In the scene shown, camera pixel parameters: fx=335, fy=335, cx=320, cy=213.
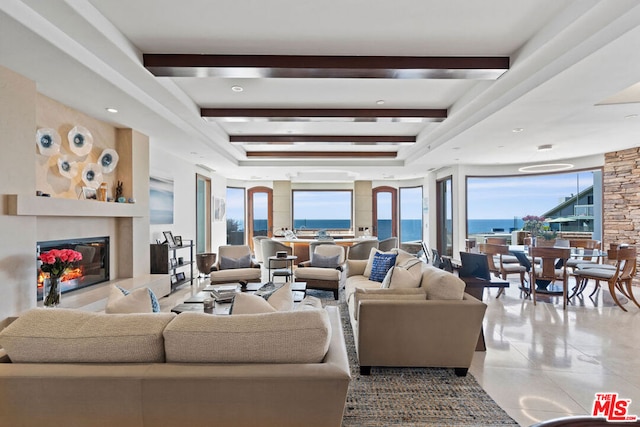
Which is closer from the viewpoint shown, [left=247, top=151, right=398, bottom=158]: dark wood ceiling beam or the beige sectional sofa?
the beige sectional sofa

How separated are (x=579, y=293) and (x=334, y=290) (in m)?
3.93

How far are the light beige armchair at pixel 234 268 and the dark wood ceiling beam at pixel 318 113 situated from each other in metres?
2.34

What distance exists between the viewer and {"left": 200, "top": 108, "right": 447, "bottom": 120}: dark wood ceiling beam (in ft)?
15.1

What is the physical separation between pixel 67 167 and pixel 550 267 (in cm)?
655

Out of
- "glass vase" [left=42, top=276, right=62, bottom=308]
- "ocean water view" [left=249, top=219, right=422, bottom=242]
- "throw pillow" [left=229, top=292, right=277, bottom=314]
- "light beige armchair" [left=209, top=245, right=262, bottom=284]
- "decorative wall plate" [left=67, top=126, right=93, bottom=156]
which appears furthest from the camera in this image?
"ocean water view" [left=249, top=219, right=422, bottom=242]

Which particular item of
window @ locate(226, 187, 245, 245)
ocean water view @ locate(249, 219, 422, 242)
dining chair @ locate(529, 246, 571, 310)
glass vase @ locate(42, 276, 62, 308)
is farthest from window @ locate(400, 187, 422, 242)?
glass vase @ locate(42, 276, 62, 308)

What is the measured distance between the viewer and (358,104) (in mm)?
→ 4473

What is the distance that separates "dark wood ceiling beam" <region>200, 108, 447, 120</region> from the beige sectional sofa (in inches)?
104

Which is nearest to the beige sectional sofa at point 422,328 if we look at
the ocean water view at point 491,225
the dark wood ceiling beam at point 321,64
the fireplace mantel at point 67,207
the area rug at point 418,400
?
the area rug at point 418,400

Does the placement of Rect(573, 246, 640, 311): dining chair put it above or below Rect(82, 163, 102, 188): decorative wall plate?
below

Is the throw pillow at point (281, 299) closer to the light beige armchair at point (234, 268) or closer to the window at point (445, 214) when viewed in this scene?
the light beige armchair at point (234, 268)

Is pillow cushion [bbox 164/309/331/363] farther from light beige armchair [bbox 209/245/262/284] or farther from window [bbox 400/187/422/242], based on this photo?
window [bbox 400/187/422/242]

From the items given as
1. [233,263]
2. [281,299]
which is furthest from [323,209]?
[281,299]

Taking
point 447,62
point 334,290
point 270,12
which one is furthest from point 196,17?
point 334,290
